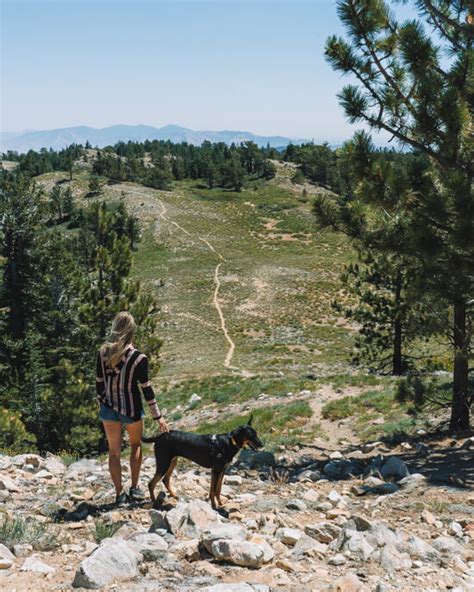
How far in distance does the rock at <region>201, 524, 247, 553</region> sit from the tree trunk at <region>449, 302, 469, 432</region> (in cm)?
643

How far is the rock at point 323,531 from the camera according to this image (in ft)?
19.7

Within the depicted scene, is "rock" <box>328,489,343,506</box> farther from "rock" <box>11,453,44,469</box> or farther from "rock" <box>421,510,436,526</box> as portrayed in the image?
"rock" <box>11,453,44,469</box>

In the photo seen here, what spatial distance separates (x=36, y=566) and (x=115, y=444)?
205 cm

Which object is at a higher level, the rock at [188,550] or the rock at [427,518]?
the rock at [188,550]

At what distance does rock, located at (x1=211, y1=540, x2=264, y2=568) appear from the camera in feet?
17.0

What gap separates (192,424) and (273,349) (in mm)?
18762

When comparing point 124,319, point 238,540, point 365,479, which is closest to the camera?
point 238,540

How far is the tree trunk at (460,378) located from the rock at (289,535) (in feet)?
19.3

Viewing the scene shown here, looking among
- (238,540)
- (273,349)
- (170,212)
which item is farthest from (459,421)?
(170,212)

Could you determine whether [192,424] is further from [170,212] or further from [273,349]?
[170,212]

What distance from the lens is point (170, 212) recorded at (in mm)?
92250

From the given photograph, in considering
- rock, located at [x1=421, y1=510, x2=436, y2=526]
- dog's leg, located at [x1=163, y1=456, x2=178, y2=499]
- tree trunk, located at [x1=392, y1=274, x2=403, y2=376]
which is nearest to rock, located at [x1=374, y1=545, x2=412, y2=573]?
rock, located at [x1=421, y1=510, x2=436, y2=526]

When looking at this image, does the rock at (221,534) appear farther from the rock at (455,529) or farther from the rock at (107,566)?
the rock at (455,529)

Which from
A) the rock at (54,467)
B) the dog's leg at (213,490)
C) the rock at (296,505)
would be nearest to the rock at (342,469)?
the rock at (296,505)
